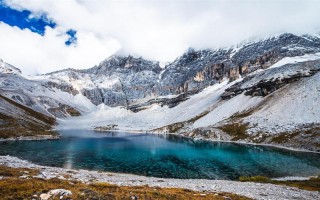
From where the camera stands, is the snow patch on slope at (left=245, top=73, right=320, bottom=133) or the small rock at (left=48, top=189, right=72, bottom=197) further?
the snow patch on slope at (left=245, top=73, right=320, bottom=133)

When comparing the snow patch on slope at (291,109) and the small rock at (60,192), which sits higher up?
the snow patch on slope at (291,109)

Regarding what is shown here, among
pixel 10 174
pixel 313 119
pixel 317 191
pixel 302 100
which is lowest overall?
pixel 317 191

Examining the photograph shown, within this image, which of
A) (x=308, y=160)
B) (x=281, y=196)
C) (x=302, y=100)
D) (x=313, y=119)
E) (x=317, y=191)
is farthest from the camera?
(x=302, y=100)

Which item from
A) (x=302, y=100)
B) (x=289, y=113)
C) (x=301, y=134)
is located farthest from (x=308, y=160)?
(x=302, y=100)

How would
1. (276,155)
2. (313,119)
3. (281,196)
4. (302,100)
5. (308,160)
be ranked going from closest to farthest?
(281,196), (308,160), (276,155), (313,119), (302,100)

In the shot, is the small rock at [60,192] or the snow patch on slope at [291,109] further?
the snow patch on slope at [291,109]

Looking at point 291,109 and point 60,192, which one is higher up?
point 291,109

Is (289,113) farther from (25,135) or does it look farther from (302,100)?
(25,135)

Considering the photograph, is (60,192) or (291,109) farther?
(291,109)

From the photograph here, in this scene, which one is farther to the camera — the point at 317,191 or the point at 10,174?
the point at 317,191

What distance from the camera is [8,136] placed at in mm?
130500

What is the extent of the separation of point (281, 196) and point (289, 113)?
121528 mm

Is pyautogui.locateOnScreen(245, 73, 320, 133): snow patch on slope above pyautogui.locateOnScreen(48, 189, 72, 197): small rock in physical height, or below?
above

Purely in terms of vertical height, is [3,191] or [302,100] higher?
[302,100]
